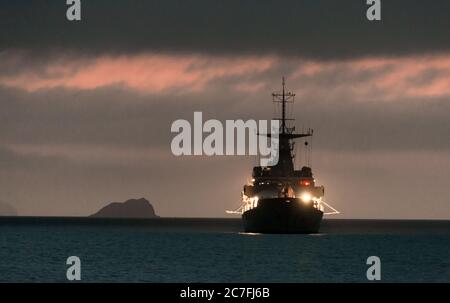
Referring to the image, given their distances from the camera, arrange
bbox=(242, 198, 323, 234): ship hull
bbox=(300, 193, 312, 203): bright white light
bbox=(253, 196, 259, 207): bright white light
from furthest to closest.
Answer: bbox=(253, 196, 259, 207): bright white light
bbox=(300, 193, 312, 203): bright white light
bbox=(242, 198, 323, 234): ship hull

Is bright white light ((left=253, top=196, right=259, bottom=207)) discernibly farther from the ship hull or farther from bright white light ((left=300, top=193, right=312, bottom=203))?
bright white light ((left=300, top=193, right=312, bottom=203))

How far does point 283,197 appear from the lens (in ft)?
510

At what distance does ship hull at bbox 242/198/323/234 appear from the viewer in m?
154

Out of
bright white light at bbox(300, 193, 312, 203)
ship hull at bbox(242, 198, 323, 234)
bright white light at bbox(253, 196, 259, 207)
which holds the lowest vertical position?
ship hull at bbox(242, 198, 323, 234)

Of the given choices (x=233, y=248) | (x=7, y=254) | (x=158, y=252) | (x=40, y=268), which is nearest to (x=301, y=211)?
(x=233, y=248)

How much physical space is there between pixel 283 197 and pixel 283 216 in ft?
10.6

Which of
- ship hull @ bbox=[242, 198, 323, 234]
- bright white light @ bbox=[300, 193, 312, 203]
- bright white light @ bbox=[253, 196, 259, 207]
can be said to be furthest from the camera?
bright white light @ bbox=[253, 196, 259, 207]

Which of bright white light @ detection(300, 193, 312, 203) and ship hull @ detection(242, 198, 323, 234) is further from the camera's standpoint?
bright white light @ detection(300, 193, 312, 203)

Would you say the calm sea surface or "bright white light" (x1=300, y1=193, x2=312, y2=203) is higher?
"bright white light" (x1=300, y1=193, x2=312, y2=203)

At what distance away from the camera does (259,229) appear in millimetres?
165125

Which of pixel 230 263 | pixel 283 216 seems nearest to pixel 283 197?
pixel 283 216

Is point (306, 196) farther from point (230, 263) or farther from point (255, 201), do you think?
point (230, 263)

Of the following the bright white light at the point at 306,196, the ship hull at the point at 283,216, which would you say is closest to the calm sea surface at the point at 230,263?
the ship hull at the point at 283,216

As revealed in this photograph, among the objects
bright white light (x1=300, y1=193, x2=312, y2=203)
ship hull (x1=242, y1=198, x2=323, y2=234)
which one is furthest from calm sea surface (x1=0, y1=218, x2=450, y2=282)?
bright white light (x1=300, y1=193, x2=312, y2=203)
